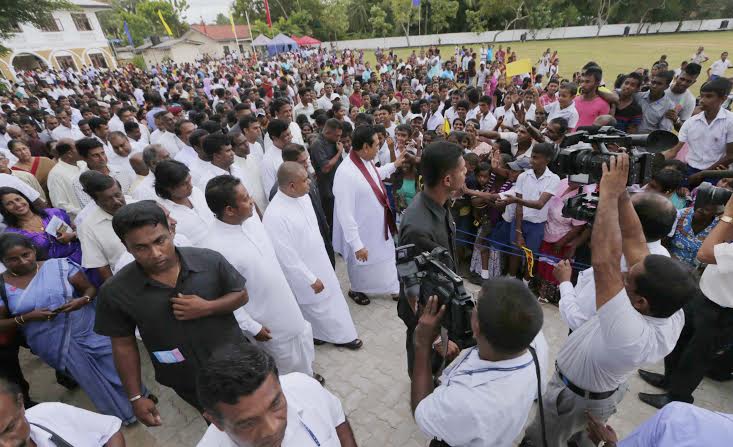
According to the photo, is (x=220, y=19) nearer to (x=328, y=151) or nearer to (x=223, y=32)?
(x=223, y=32)

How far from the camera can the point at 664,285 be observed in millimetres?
1633

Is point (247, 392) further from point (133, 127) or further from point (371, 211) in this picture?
point (133, 127)

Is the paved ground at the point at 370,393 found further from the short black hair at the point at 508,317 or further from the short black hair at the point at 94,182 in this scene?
the short black hair at the point at 94,182

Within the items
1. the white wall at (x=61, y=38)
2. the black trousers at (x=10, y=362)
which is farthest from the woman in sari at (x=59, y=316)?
the white wall at (x=61, y=38)

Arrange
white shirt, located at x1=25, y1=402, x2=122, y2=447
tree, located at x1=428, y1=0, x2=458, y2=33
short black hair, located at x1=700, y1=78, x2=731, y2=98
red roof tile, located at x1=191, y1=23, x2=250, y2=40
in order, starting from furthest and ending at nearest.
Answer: red roof tile, located at x1=191, y1=23, x2=250, y2=40, tree, located at x1=428, y1=0, x2=458, y2=33, short black hair, located at x1=700, y1=78, x2=731, y2=98, white shirt, located at x1=25, y1=402, x2=122, y2=447

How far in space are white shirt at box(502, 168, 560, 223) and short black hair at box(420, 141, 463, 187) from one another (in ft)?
6.20

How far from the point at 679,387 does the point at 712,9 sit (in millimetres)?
59270

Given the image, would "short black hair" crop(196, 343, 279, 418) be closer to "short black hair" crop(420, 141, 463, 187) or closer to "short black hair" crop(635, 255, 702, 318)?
"short black hair" crop(420, 141, 463, 187)

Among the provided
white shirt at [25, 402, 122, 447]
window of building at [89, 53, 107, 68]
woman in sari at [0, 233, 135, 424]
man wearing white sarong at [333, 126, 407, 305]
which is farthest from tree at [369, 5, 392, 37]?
white shirt at [25, 402, 122, 447]

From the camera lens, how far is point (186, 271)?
2.04 m

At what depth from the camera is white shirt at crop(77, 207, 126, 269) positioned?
295cm

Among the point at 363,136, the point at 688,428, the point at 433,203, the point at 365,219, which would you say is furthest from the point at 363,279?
the point at 688,428

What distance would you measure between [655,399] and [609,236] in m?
2.16

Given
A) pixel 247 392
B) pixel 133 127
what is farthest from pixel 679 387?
pixel 133 127
